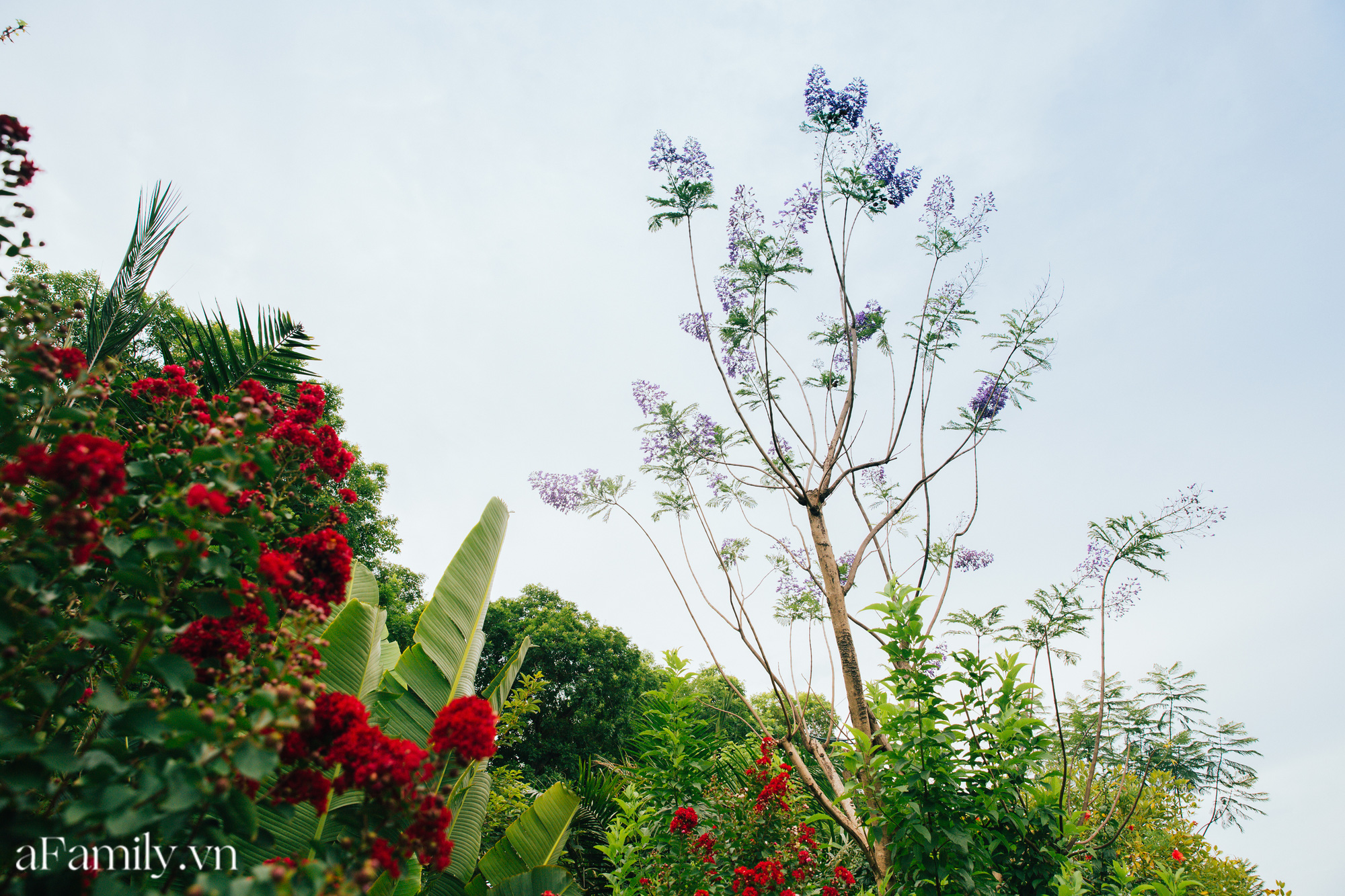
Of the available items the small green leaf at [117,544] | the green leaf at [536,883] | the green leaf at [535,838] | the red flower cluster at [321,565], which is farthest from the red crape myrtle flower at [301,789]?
the green leaf at [535,838]

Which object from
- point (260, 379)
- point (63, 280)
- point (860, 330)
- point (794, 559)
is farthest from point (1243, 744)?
point (63, 280)

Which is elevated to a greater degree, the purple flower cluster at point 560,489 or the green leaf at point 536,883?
the purple flower cluster at point 560,489

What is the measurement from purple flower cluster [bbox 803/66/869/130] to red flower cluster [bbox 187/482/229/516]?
16.3ft

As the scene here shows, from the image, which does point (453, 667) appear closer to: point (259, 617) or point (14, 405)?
point (259, 617)

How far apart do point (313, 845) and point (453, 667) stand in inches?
118

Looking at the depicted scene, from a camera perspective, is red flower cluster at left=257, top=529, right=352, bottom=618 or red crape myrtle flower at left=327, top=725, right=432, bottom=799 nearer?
red crape myrtle flower at left=327, top=725, right=432, bottom=799

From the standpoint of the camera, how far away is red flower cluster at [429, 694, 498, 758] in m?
1.56

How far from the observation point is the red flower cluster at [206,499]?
4.47 feet

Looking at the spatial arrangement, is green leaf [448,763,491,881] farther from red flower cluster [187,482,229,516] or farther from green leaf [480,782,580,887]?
red flower cluster [187,482,229,516]

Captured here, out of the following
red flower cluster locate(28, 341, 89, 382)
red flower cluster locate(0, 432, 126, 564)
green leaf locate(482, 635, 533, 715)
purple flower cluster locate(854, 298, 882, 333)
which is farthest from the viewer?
purple flower cluster locate(854, 298, 882, 333)

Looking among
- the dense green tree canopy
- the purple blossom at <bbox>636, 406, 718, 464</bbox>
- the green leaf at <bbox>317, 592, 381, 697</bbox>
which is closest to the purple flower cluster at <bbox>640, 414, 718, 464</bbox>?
the purple blossom at <bbox>636, 406, 718, 464</bbox>

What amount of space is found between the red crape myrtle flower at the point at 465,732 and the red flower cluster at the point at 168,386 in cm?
155

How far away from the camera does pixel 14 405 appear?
1.45 meters

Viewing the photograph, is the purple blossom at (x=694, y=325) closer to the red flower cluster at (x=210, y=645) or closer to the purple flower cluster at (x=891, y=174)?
the purple flower cluster at (x=891, y=174)
